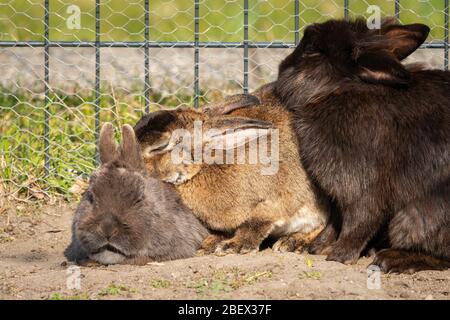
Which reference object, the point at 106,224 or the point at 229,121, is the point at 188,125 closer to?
the point at 229,121

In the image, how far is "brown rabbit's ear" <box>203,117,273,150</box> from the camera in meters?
5.50

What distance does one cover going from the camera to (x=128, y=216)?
5.07 m

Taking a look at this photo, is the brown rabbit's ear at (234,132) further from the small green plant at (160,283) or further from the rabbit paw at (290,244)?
the small green plant at (160,283)

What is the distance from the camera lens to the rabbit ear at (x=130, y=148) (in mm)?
5191

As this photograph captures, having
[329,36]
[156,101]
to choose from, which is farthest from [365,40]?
[156,101]

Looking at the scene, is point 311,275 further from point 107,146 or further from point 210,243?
point 107,146

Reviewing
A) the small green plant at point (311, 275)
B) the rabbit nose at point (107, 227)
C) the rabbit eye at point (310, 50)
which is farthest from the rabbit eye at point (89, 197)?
the rabbit eye at point (310, 50)

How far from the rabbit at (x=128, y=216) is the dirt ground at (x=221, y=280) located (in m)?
0.10

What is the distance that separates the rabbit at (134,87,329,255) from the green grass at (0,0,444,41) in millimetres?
3024

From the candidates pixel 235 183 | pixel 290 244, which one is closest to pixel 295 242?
pixel 290 244

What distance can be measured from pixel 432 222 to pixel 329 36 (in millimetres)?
1219

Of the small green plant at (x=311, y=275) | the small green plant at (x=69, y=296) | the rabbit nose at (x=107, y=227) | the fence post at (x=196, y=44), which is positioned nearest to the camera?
the small green plant at (x=69, y=296)

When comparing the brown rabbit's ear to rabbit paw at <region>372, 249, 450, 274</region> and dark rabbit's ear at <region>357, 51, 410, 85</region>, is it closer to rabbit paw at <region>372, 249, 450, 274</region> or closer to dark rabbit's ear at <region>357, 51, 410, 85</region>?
dark rabbit's ear at <region>357, 51, 410, 85</region>

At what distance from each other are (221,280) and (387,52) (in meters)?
1.61
